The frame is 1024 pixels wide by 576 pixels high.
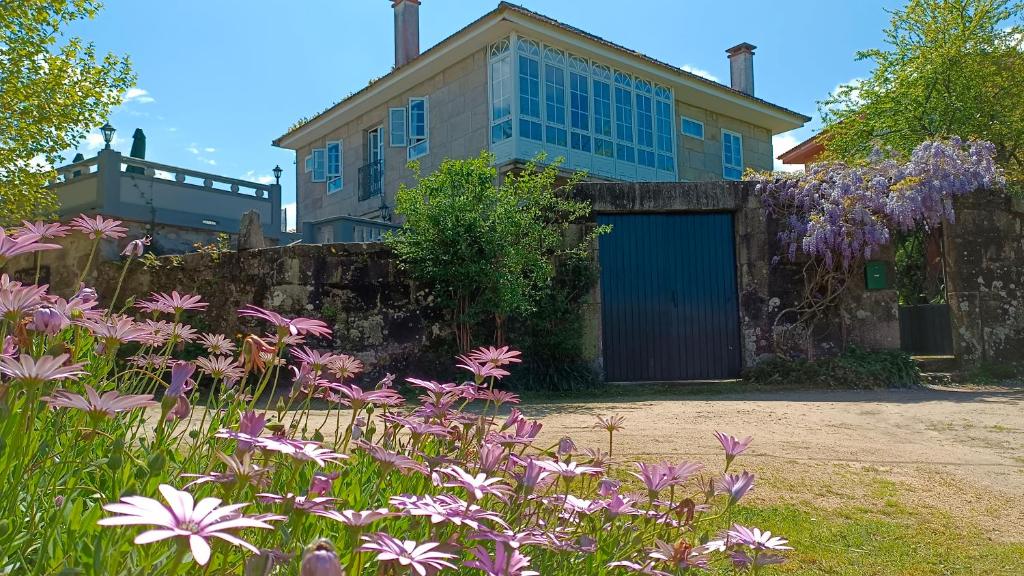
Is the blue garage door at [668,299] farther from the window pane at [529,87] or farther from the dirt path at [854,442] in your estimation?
the window pane at [529,87]

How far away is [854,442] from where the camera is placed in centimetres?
411

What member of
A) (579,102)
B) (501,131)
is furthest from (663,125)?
(501,131)

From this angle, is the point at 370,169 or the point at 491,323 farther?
the point at 370,169

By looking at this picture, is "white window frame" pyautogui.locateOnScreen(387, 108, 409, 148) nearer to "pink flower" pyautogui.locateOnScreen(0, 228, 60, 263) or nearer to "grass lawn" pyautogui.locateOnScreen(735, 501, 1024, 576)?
"grass lawn" pyautogui.locateOnScreen(735, 501, 1024, 576)

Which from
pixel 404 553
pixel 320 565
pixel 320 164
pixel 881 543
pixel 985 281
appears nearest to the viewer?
pixel 320 565

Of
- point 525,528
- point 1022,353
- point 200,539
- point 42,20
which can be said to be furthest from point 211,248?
point 1022,353

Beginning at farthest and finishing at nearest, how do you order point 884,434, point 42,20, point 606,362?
point 42,20 → point 606,362 → point 884,434

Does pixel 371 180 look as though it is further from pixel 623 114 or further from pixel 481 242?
pixel 481 242

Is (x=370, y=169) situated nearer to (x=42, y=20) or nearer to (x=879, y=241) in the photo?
(x=42, y=20)

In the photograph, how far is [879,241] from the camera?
293 inches

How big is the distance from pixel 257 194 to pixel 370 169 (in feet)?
9.17

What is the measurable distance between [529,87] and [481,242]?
23.0ft

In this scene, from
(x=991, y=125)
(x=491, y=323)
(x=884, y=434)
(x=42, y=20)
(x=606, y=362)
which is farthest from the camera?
(x=991, y=125)

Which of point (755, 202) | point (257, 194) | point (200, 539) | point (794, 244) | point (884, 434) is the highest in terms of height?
point (257, 194)
